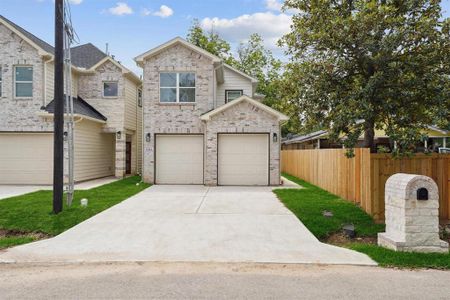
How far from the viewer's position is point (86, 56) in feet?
72.2

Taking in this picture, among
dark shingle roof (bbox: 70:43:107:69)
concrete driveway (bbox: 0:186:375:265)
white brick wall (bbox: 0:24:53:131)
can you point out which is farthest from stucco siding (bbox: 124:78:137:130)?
concrete driveway (bbox: 0:186:375:265)

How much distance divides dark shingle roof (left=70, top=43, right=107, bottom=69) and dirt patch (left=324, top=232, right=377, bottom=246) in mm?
16900

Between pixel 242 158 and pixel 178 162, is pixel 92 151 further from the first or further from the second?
pixel 242 158

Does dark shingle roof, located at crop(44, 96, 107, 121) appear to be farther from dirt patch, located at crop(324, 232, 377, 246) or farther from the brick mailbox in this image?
the brick mailbox

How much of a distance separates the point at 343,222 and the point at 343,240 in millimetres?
1032

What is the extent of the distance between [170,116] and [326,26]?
1012cm

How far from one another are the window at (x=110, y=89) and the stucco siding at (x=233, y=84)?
5742 millimetres

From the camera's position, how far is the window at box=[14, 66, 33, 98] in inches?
663

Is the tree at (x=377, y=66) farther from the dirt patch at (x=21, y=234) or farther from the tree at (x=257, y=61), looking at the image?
the tree at (x=257, y=61)

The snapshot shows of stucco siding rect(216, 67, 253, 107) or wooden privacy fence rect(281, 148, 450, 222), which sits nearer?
wooden privacy fence rect(281, 148, 450, 222)

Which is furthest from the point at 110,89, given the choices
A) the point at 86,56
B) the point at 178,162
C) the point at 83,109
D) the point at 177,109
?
the point at 178,162

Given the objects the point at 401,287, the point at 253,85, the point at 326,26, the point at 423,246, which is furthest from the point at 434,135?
the point at 401,287

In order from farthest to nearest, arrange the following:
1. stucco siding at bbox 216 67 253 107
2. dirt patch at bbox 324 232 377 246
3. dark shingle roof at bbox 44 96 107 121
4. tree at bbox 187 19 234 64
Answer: tree at bbox 187 19 234 64, stucco siding at bbox 216 67 253 107, dark shingle roof at bbox 44 96 107 121, dirt patch at bbox 324 232 377 246

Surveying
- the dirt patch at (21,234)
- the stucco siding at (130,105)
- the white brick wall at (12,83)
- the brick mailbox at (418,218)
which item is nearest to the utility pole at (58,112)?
the dirt patch at (21,234)
